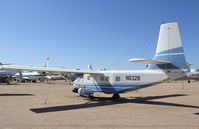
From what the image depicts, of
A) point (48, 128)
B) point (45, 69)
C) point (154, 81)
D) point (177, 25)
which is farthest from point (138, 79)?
point (48, 128)

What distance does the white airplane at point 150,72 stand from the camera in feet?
60.2

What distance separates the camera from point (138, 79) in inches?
831

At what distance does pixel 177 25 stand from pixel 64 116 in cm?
1079

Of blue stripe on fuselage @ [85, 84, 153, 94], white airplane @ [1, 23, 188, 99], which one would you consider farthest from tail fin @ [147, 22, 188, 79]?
blue stripe on fuselage @ [85, 84, 153, 94]

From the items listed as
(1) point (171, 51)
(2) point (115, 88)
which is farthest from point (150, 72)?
(2) point (115, 88)

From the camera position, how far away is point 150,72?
2044 cm

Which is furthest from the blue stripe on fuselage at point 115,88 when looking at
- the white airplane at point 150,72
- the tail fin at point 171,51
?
the tail fin at point 171,51

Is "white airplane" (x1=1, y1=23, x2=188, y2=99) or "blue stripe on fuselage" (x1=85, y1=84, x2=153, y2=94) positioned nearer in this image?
"white airplane" (x1=1, y1=23, x2=188, y2=99)

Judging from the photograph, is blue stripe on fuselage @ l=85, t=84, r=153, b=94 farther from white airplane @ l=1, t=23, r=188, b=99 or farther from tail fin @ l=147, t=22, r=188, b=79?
tail fin @ l=147, t=22, r=188, b=79

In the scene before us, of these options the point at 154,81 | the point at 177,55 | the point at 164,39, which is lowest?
the point at 154,81

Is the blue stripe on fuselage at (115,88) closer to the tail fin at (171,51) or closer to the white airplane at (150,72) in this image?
the white airplane at (150,72)

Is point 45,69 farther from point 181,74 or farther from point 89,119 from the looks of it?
point 181,74

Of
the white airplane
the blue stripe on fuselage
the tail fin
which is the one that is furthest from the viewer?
the blue stripe on fuselage

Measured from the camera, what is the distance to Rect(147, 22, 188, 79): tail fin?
18250 millimetres
